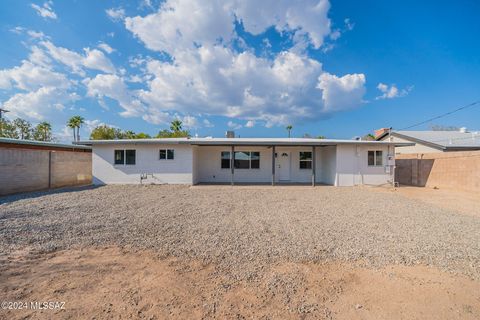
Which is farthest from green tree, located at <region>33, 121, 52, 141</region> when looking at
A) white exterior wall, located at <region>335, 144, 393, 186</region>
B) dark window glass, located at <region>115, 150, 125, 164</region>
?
white exterior wall, located at <region>335, 144, 393, 186</region>

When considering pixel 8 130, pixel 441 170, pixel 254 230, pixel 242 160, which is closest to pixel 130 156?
pixel 242 160

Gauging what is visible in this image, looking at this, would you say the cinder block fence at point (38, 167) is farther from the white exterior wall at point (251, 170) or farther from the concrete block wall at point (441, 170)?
the concrete block wall at point (441, 170)

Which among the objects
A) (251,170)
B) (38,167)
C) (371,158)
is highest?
(371,158)

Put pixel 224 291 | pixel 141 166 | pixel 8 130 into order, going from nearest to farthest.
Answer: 1. pixel 224 291
2. pixel 141 166
3. pixel 8 130

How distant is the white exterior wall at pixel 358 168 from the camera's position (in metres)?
12.4

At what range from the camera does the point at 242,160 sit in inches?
542

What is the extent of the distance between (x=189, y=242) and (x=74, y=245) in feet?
7.05

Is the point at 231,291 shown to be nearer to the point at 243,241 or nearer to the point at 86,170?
the point at 243,241

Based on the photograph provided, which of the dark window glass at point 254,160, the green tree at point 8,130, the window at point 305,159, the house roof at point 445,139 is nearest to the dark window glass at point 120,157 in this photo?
the dark window glass at point 254,160

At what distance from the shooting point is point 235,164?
45.1 ft

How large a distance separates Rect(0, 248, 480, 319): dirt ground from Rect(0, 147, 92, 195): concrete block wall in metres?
9.03

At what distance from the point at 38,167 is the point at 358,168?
1764 cm

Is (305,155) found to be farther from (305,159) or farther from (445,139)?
(445,139)

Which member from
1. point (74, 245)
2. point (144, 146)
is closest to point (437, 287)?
point (74, 245)
